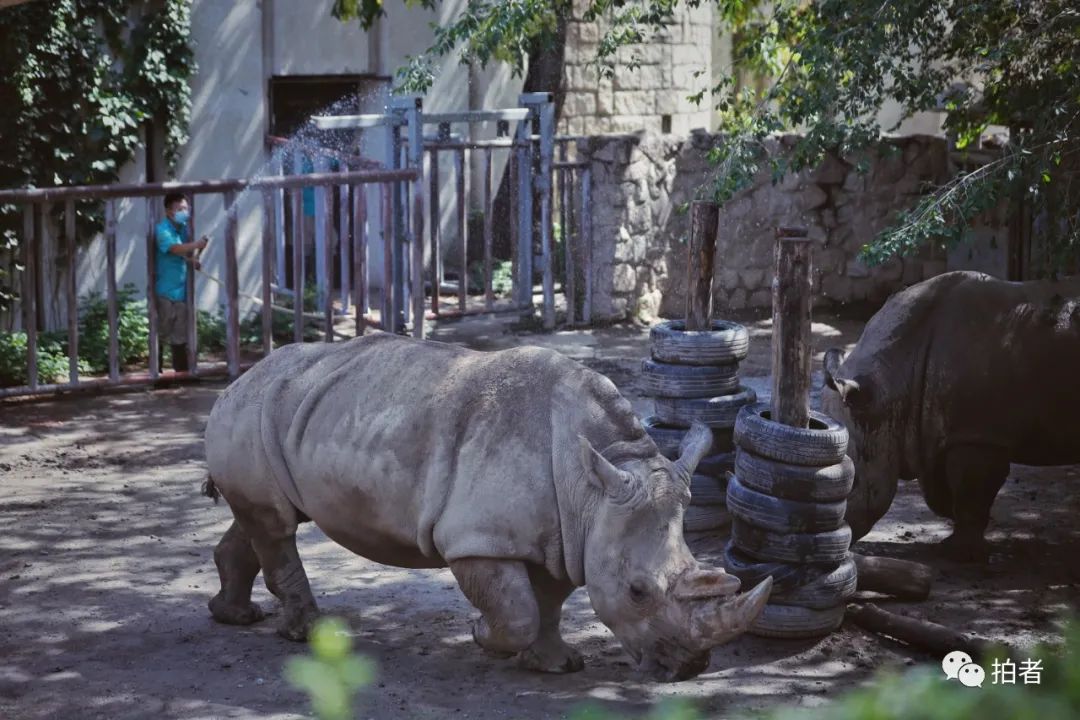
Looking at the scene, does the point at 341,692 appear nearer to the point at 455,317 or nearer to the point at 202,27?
the point at 455,317

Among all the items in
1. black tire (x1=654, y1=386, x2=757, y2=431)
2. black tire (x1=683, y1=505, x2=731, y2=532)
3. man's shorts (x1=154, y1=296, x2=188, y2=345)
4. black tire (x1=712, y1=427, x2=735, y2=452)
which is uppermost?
man's shorts (x1=154, y1=296, x2=188, y2=345)

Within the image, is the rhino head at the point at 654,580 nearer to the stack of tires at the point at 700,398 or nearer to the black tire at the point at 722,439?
the stack of tires at the point at 700,398

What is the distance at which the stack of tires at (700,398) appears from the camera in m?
7.73

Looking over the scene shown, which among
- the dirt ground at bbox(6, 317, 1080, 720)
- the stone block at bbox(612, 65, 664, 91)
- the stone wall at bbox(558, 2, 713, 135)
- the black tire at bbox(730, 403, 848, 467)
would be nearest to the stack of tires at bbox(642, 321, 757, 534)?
the dirt ground at bbox(6, 317, 1080, 720)

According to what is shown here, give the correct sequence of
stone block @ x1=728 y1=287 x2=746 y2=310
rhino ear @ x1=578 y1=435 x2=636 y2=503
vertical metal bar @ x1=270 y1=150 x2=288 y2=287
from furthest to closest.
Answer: stone block @ x1=728 y1=287 x2=746 y2=310
vertical metal bar @ x1=270 y1=150 x2=288 y2=287
rhino ear @ x1=578 y1=435 x2=636 y2=503

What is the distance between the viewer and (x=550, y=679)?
19.4 ft

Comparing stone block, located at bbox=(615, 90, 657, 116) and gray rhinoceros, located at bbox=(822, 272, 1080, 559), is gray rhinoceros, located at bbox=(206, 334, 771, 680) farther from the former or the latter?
stone block, located at bbox=(615, 90, 657, 116)

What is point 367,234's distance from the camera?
12773mm

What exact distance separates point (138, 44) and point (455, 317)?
149 inches

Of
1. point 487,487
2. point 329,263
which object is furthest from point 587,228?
point 487,487

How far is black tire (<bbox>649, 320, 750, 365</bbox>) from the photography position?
7734mm

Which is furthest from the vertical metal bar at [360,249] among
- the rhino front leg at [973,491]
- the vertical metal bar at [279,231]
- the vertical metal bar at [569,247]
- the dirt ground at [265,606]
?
the rhino front leg at [973,491]

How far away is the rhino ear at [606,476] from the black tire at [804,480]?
1220 mm

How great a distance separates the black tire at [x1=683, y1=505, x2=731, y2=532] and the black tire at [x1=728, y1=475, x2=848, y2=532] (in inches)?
46.5
